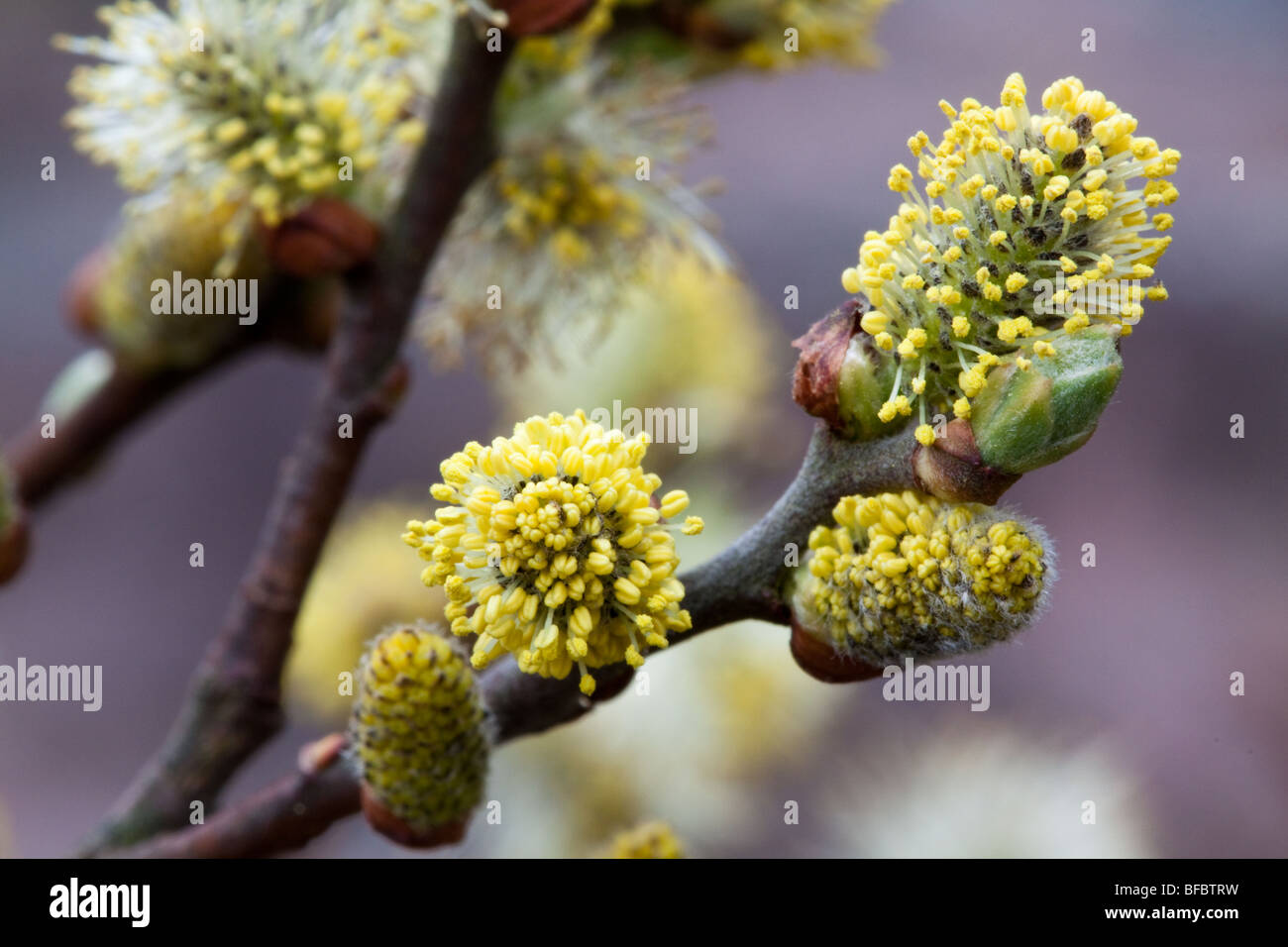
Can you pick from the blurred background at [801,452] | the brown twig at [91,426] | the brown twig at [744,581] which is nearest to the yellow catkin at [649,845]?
the brown twig at [744,581]

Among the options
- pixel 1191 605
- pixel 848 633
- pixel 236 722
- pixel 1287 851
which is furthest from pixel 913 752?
pixel 848 633

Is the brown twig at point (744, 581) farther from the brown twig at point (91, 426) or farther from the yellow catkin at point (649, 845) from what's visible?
the brown twig at point (91, 426)

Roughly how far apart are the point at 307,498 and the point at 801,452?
81 centimetres

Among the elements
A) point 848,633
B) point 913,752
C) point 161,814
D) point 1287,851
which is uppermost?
point 848,633

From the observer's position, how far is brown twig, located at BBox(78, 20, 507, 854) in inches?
25.5

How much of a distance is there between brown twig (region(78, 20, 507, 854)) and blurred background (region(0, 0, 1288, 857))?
534 mm

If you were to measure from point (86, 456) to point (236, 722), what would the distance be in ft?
1.09

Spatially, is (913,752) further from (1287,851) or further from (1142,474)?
(1142,474)

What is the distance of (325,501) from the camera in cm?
66

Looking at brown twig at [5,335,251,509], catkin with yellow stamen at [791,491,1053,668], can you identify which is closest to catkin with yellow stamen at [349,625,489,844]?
catkin with yellow stamen at [791,491,1053,668]

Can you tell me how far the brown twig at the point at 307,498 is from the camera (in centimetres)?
65

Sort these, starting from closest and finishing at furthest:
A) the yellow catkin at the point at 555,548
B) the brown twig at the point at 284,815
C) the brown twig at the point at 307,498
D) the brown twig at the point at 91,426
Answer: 1. the yellow catkin at the point at 555,548
2. the brown twig at the point at 284,815
3. the brown twig at the point at 307,498
4. the brown twig at the point at 91,426

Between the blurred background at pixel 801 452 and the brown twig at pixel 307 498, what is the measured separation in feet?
1.75

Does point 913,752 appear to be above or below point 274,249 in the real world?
below
